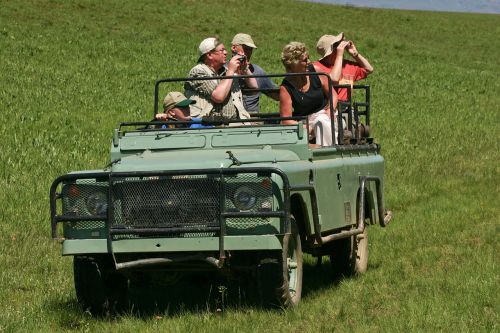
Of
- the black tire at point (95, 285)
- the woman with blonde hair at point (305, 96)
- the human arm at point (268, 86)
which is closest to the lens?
the black tire at point (95, 285)

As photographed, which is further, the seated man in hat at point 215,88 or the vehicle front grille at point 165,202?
the seated man in hat at point 215,88

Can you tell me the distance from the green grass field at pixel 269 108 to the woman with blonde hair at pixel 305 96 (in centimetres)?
140

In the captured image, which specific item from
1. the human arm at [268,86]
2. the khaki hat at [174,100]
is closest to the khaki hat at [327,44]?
the human arm at [268,86]

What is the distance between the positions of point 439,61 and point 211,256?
39.7 meters

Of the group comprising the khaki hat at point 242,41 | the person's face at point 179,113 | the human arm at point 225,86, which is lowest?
the person's face at point 179,113

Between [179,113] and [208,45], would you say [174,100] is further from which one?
[208,45]

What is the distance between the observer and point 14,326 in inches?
301

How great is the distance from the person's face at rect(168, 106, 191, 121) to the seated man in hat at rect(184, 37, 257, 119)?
0.23ft

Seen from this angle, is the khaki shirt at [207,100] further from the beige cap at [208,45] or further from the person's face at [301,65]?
the person's face at [301,65]

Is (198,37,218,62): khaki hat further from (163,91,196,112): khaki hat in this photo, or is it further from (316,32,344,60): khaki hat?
(316,32,344,60): khaki hat

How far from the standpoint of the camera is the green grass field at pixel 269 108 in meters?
7.91

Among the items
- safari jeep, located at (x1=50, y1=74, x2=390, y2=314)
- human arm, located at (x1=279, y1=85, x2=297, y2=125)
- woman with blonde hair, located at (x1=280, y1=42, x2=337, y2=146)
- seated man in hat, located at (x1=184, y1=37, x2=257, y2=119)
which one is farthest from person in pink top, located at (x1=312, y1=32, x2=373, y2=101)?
safari jeep, located at (x1=50, y1=74, x2=390, y2=314)

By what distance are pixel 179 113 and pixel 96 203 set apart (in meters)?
2.48

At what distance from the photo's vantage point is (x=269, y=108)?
83.5 feet
